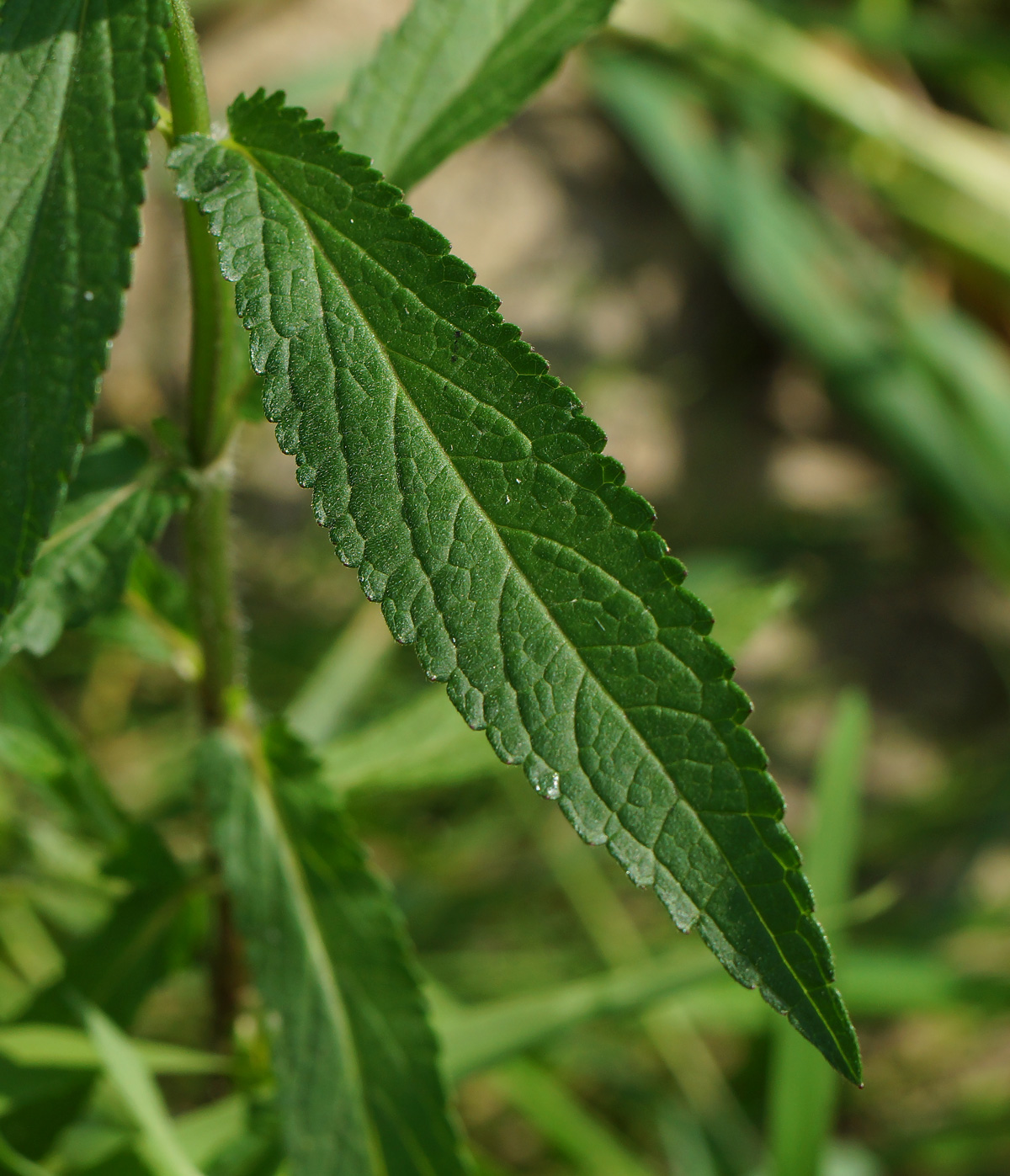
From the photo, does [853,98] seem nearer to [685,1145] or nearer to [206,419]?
[685,1145]

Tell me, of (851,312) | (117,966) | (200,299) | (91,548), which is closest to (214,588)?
(91,548)

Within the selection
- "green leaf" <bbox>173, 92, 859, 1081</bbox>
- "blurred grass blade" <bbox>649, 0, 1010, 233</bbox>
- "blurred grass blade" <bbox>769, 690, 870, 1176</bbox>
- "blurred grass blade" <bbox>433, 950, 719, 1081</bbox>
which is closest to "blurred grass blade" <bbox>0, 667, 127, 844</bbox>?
"blurred grass blade" <bbox>433, 950, 719, 1081</bbox>

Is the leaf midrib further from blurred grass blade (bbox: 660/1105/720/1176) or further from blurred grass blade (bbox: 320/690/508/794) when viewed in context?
blurred grass blade (bbox: 660/1105/720/1176)

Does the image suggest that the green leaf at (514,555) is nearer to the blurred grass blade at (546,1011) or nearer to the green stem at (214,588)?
the green stem at (214,588)

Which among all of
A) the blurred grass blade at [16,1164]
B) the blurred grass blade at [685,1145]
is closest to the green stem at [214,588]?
the blurred grass blade at [16,1164]

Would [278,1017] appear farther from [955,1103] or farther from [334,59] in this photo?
[334,59]
